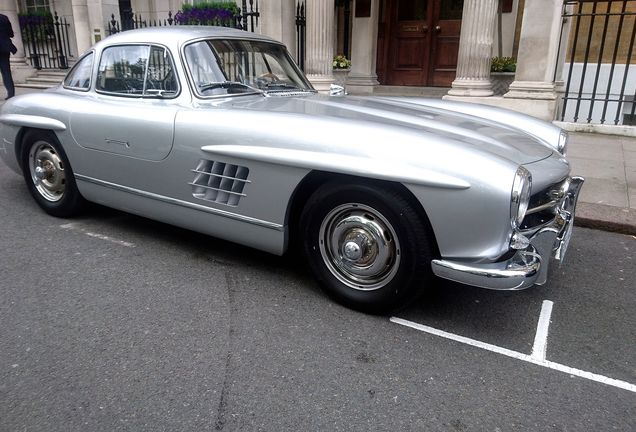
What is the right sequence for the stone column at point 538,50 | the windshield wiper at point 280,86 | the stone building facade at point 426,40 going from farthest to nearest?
the stone building facade at point 426,40
the stone column at point 538,50
the windshield wiper at point 280,86

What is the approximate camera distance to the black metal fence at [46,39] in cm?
1603

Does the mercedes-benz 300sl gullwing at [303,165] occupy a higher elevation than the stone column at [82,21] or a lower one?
lower

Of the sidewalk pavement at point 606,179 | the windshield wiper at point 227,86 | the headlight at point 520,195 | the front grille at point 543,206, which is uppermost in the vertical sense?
the windshield wiper at point 227,86

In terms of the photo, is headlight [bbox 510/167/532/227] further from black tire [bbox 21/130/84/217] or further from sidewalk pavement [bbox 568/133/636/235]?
Answer: black tire [bbox 21/130/84/217]

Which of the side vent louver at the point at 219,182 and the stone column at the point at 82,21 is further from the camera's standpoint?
the stone column at the point at 82,21

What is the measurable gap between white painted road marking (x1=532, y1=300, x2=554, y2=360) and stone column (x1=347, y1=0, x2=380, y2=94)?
29.2 feet

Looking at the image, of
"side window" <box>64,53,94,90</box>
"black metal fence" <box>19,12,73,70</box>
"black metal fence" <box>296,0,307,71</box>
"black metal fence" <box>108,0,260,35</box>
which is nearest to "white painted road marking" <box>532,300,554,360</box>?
"side window" <box>64,53,94,90</box>

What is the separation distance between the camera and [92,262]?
12.5 ft

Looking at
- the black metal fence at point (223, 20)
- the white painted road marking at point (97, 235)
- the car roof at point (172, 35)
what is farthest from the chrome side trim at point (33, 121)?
the black metal fence at point (223, 20)

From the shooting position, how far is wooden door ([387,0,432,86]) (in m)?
11.4

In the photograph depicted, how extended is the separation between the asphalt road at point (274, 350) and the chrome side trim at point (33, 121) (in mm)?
1029

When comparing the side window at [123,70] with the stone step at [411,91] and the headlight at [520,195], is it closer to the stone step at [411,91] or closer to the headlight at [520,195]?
the headlight at [520,195]

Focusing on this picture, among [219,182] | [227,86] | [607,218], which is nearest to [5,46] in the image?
[227,86]

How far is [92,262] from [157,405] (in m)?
1.87
